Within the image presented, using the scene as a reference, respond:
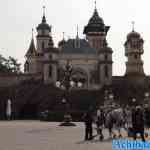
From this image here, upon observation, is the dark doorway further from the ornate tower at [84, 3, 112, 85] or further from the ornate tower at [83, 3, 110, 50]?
the ornate tower at [83, 3, 110, 50]

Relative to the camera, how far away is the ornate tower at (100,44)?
270 ft

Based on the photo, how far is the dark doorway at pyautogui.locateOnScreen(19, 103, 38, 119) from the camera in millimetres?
71625

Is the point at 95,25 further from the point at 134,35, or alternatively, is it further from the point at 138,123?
the point at 138,123

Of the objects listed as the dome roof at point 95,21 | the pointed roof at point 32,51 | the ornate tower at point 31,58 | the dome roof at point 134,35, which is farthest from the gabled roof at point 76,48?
the pointed roof at point 32,51

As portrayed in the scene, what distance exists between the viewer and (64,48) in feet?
276

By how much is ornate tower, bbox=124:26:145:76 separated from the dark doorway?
20.0 m

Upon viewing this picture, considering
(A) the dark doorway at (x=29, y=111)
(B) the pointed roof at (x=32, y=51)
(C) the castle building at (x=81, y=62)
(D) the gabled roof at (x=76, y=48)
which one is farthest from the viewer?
(B) the pointed roof at (x=32, y=51)

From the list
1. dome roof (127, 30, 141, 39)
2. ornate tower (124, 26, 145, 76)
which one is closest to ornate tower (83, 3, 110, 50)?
dome roof (127, 30, 141, 39)

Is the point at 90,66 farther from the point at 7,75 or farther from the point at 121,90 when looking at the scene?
the point at 7,75

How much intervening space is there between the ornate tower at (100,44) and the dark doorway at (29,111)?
13324 mm

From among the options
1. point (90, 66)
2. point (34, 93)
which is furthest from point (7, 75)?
point (90, 66)

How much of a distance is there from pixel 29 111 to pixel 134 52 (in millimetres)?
Result: 24276

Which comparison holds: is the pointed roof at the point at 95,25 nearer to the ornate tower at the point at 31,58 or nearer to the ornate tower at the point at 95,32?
the ornate tower at the point at 95,32

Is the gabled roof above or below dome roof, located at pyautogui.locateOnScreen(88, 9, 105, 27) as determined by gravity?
below
